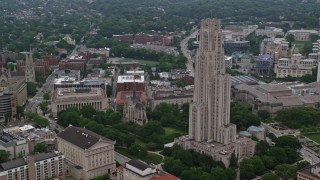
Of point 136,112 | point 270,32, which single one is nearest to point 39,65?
point 136,112

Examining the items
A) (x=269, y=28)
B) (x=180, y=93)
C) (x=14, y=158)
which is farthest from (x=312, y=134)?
(x=269, y=28)

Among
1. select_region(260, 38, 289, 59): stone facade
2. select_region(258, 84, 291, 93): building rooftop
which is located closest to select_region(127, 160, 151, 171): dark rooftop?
select_region(258, 84, 291, 93): building rooftop

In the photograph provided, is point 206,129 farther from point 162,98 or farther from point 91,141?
point 162,98

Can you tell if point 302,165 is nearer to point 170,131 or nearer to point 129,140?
point 129,140

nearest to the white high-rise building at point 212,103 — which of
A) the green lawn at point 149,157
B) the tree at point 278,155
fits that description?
the tree at point 278,155

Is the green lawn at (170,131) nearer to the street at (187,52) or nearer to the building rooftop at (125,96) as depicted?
the building rooftop at (125,96)
